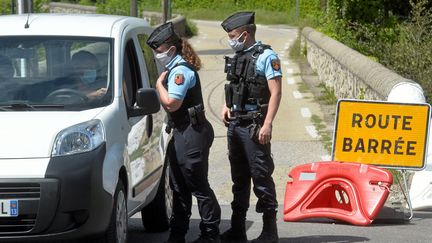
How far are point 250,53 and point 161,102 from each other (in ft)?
2.60

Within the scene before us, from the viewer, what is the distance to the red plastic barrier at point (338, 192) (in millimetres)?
9211

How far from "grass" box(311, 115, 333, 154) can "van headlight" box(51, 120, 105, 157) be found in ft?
27.1

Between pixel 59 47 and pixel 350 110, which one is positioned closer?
pixel 59 47

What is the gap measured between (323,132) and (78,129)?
10.3 metres

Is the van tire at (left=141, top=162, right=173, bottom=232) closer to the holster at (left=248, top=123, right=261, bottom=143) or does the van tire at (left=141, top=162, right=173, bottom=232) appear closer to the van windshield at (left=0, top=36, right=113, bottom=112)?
the holster at (left=248, top=123, right=261, bottom=143)

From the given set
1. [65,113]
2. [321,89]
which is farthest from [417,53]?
[65,113]

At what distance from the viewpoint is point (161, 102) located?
770 cm

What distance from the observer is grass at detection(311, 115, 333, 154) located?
50.5 feet

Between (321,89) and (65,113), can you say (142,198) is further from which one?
(321,89)

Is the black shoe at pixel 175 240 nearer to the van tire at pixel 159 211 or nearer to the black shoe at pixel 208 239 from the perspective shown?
the black shoe at pixel 208 239

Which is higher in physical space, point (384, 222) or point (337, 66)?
point (384, 222)

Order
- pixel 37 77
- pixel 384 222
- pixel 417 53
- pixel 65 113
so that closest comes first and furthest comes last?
1. pixel 65 113
2. pixel 37 77
3. pixel 384 222
4. pixel 417 53

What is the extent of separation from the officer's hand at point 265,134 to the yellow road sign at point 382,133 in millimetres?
2206

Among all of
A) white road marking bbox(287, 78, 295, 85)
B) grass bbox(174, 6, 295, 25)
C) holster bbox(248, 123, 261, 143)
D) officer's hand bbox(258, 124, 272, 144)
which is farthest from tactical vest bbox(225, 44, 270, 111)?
grass bbox(174, 6, 295, 25)
